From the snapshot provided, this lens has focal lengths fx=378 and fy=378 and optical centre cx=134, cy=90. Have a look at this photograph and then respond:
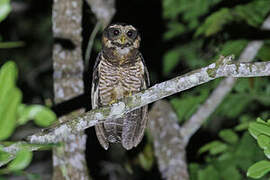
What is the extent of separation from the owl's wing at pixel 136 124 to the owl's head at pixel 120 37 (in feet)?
0.60

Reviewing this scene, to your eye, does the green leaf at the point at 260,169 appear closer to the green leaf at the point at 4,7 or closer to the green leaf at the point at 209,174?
the green leaf at the point at 4,7

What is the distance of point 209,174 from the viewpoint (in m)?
4.37

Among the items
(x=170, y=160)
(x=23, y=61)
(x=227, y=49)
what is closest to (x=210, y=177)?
(x=170, y=160)

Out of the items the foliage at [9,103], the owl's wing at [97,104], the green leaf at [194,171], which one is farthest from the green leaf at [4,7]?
the green leaf at [194,171]

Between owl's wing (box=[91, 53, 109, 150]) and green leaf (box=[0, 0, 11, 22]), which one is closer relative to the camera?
green leaf (box=[0, 0, 11, 22])

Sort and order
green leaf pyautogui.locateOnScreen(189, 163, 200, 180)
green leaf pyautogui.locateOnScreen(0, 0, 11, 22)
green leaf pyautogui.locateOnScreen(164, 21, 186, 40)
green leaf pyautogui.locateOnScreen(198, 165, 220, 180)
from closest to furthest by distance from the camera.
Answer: green leaf pyautogui.locateOnScreen(0, 0, 11, 22)
green leaf pyautogui.locateOnScreen(198, 165, 220, 180)
green leaf pyautogui.locateOnScreen(189, 163, 200, 180)
green leaf pyautogui.locateOnScreen(164, 21, 186, 40)

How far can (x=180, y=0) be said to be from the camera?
5230mm

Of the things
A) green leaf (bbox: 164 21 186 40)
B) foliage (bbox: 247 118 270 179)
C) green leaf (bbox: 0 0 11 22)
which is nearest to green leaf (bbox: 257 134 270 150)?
foliage (bbox: 247 118 270 179)

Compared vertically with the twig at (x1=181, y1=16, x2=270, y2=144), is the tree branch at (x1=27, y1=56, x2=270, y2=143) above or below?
above

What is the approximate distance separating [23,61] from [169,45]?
3193mm

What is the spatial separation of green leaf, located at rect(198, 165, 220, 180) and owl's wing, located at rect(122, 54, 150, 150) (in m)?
1.02

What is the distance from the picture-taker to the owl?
396 centimetres

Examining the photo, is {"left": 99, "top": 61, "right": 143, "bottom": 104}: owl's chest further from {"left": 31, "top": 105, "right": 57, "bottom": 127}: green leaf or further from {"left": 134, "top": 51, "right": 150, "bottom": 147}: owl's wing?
{"left": 31, "top": 105, "right": 57, "bottom": 127}: green leaf

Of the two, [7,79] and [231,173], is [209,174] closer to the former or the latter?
[231,173]
